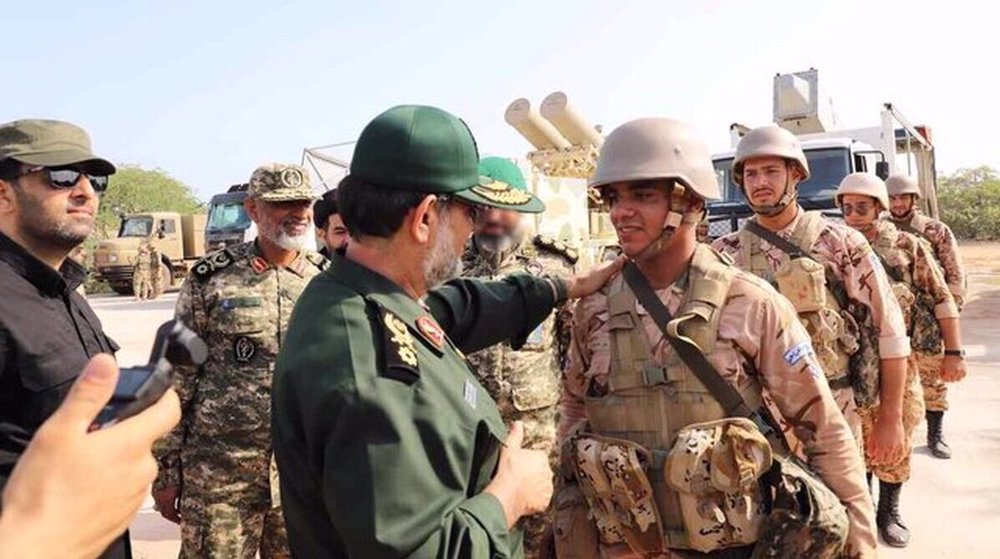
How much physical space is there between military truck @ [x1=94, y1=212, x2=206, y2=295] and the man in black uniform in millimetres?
21829

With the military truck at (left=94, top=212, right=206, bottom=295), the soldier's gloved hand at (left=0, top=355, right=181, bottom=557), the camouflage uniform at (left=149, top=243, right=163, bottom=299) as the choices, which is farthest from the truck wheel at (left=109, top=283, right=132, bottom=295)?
the soldier's gloved hand at (left=0, top=355, right=181, bottom=557)

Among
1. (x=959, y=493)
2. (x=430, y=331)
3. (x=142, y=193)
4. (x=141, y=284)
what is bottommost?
(x=959, y=493)

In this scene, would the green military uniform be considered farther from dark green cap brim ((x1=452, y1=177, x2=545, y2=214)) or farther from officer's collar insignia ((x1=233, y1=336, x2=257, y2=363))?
officer's collar insignia ((x1=233, y1=336, x2=257, y2=363))

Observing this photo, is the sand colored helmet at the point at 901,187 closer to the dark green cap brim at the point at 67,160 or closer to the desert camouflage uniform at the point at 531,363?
the desert camouflage uniform at the point at 531,363

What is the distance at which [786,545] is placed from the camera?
6.61 ft

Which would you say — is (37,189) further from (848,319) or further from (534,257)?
(848,319)

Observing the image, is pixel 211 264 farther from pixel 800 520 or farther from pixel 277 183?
pixel 800 520

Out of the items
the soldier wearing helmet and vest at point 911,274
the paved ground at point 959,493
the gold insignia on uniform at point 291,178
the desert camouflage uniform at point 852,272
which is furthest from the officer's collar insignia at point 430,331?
the soldier wearing helmet and vest at point 911,274

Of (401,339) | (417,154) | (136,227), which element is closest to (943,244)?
(417,154)

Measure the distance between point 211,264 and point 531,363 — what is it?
4.89ft

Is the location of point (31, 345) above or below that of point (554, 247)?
below

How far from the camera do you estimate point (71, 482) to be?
29.4 inches

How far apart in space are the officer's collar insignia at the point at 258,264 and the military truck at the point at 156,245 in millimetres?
21203

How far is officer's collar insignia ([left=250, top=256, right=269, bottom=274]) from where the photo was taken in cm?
335
